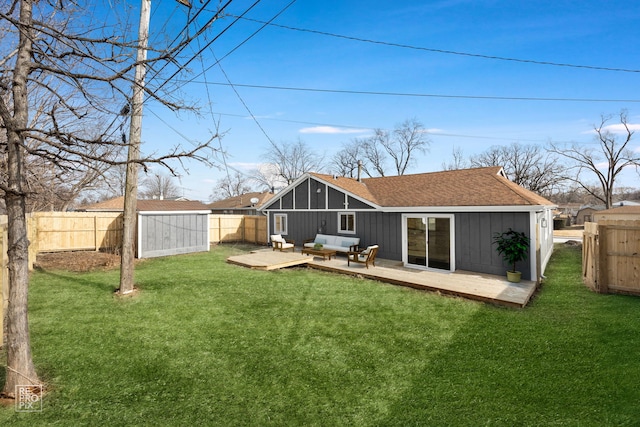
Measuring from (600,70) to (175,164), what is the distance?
12462 millimetres

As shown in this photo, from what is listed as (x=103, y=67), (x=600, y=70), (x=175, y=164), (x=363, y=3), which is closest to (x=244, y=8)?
(x=103, y=67)

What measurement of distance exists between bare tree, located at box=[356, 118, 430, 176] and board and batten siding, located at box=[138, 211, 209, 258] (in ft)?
89.9

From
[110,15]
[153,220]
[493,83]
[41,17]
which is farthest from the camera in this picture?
[153,220]

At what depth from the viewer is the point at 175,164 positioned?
395cm

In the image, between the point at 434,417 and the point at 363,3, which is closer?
the point at 434,417

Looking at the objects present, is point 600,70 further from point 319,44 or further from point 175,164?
point 175,164

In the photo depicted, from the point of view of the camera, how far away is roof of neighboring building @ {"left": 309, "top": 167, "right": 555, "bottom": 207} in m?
9.65

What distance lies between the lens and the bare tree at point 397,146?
39.6m

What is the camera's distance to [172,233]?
578 inches

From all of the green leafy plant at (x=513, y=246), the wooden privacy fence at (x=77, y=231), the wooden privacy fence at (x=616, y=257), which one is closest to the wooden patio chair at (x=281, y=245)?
the wooden privacy fence at (x=77, y=231)

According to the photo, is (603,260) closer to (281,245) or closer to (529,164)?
(281,245)

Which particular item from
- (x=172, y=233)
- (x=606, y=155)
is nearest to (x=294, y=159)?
(x=172, y=233)

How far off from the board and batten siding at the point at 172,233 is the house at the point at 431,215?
475 centimetres

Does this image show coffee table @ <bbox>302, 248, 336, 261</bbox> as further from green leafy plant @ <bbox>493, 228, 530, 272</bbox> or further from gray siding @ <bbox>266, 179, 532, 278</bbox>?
green leafy plant @ <bbox>493, 228, 530, 272</bbox>
